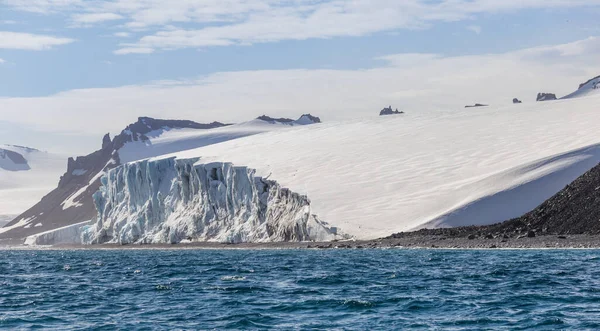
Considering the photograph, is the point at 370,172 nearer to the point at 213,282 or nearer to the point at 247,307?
the point at 213,282

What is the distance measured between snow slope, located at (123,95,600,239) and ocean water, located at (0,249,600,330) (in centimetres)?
3407

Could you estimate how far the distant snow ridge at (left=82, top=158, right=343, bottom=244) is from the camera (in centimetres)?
9112

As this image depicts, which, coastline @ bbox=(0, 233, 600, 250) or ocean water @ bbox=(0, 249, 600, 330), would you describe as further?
coastline @ bbox=(0, 233, 600, 250)

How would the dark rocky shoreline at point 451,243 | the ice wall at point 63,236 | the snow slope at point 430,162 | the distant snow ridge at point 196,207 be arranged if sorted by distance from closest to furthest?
the dark rocky shoreline at point 451,243 < the snow slope at point 430,162 < the distant snow ridge at point 196,207 < the ice wall at point 63,236

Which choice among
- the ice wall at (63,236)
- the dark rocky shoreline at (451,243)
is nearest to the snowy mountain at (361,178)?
the dark rocky shoreline at (451,243)

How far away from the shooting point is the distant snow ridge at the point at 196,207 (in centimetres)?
9112

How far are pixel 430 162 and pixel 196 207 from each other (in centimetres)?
2599

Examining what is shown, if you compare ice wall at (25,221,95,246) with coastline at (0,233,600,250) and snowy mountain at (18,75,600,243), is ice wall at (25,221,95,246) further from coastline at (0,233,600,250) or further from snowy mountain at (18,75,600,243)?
coastline at (0,233,600,250)

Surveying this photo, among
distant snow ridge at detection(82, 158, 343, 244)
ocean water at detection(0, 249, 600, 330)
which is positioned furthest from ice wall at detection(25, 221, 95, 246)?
ocean water at detection(0, 249, 600, 330)

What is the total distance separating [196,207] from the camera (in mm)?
105438

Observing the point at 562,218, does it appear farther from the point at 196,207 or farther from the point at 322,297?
the point at 196,207

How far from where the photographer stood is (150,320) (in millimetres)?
24766

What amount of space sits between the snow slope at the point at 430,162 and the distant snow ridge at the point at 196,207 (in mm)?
1662

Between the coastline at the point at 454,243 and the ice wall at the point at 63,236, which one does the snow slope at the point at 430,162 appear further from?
the ice wall at the point at 63,236
